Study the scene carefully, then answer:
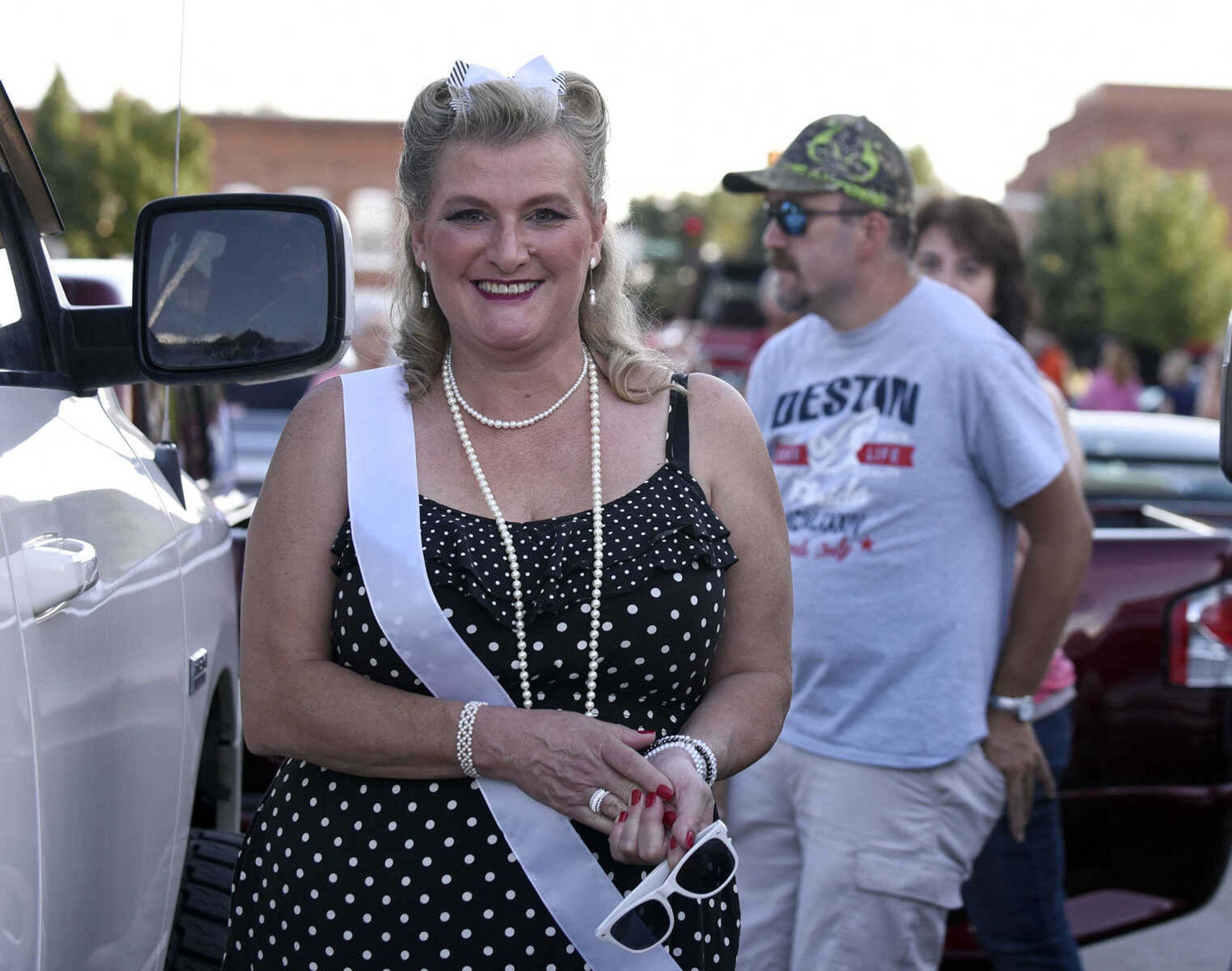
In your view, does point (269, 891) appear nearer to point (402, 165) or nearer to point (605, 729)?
point (605, 729)

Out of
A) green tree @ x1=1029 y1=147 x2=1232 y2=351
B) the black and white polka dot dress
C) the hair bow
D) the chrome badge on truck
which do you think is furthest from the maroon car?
green tree @ x1=1029 y1=147 x2=1232 y2=351

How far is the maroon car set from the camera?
409 cm

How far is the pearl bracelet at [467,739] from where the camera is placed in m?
2.00

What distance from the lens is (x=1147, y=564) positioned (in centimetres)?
418

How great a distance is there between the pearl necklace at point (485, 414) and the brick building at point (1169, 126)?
254 feet

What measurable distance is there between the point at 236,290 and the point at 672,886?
3.52 feet

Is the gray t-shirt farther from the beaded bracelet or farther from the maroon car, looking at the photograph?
the beaded bracelet

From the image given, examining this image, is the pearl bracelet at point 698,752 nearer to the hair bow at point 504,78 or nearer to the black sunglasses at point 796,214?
the hair bow at point 504,78

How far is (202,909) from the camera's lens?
248 cm

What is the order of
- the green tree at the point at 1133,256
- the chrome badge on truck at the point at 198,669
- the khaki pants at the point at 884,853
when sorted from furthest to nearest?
1. the green tree at the point at 1133,256
2. the khaki pants at the point at 884,853
3. the chrome badge on truck at the point at 198,669

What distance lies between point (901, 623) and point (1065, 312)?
58.9 metres

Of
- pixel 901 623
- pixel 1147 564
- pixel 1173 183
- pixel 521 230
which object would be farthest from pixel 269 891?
pixel 1173 183

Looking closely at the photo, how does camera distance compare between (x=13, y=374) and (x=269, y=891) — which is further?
(x=269, y=891)

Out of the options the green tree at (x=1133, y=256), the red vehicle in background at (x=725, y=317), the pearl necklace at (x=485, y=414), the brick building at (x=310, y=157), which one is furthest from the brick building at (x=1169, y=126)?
the pearl necklace at (x=485, y=414)
